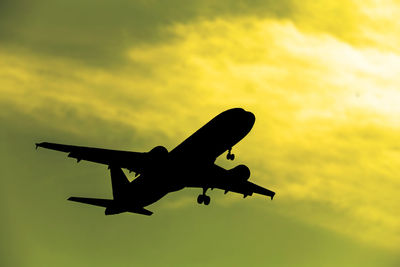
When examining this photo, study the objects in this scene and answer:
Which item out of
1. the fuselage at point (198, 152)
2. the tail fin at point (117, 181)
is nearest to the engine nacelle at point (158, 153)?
the fuselage at point (198, 152)

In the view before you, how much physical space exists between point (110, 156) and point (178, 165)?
785cm

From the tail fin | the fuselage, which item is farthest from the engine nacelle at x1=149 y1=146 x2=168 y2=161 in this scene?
the tail fin

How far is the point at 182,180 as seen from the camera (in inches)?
2781

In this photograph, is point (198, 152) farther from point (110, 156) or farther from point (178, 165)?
point (110, 156)

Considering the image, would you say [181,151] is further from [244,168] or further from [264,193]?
[264,193]

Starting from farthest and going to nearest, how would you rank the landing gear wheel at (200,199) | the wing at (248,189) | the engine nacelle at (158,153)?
the wing at (248,189) < the landing gear wheel at (200,199) < the engine nacelle at (158,153)

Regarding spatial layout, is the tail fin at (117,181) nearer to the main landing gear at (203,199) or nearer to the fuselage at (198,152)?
the fuselage at (198,152)

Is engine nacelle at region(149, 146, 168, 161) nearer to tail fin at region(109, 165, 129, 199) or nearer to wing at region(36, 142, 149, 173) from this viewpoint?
wing at region(36, 142, 149, 173)

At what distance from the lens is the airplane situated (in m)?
66.9

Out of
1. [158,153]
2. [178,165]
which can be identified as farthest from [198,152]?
[158,153]

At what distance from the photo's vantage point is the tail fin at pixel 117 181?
79250mm

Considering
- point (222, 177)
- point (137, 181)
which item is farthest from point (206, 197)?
point (137, 181)

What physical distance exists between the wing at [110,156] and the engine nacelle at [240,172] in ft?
32.5

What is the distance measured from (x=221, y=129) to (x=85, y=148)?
14.5 metres
